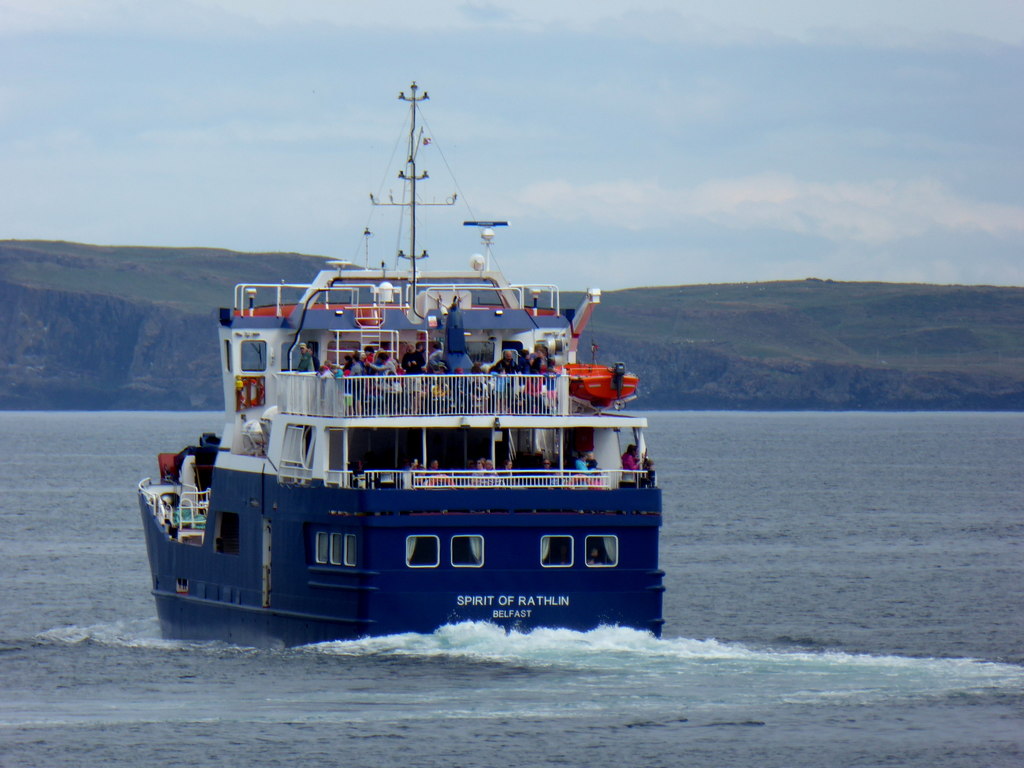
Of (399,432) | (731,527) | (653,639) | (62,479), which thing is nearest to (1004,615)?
(653,639)

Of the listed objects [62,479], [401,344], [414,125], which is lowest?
[62,479]

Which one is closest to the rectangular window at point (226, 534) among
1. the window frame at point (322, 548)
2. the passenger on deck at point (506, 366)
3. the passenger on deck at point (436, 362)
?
the window frame at point (322, 548)

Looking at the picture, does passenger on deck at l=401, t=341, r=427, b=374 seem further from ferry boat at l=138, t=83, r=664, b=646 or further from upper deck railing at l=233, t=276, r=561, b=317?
upper deck railing at l=233, t=276, r=561, b=317

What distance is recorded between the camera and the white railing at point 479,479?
30.2m

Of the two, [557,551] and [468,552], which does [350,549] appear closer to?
[468,552]

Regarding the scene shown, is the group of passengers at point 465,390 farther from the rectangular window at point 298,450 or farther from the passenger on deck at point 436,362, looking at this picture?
the rectangular window at point 298,450

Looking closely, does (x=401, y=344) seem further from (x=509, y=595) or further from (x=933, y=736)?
(x=933, y=736)

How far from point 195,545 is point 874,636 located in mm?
14140

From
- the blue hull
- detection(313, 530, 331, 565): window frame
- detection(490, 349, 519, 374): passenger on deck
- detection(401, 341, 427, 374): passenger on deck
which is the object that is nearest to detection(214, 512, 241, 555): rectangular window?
the blue hull

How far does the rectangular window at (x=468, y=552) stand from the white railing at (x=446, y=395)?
2.23 meters

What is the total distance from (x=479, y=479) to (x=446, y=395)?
5.32ft

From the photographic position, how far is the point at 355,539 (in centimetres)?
3002

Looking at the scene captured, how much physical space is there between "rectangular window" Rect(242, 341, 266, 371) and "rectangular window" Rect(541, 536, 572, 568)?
834cm

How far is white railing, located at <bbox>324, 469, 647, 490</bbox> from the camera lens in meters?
30.2
